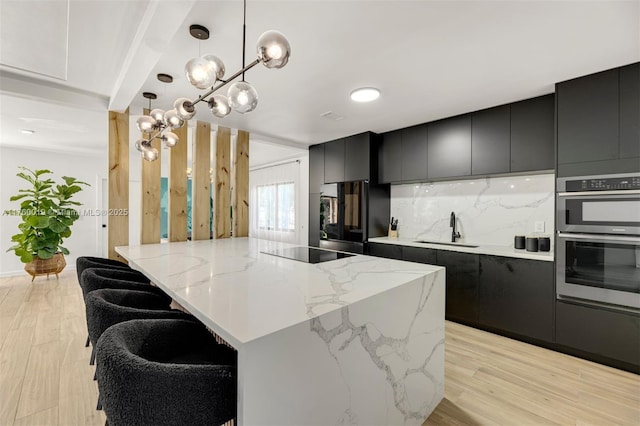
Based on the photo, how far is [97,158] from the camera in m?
6.28

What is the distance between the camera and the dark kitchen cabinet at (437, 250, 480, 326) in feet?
9.94

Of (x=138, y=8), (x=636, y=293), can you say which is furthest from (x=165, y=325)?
(x=636, y=293)

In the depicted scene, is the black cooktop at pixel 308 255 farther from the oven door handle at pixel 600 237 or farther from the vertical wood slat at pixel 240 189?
the oven door handle at pixel 600 237

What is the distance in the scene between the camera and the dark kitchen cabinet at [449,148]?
10.7 ft

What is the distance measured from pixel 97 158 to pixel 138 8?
19.4 ft

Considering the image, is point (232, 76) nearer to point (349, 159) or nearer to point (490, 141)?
point (490, 141)

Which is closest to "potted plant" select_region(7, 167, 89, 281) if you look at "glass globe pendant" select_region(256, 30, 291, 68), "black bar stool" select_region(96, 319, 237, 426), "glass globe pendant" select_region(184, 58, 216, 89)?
"glass globe pendant" select_region(184, 58, 216, 89)

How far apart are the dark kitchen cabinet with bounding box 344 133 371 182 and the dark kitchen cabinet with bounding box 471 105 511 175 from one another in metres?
1.33

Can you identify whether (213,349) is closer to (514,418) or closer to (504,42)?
(514,418)

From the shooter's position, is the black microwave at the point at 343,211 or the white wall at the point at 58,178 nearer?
the black microwave at the point at 343,211

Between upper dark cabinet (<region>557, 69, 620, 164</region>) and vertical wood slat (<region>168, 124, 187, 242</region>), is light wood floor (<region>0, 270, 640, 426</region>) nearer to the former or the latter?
vertical wood slat (<region>168, 124, 187, 242</region>)

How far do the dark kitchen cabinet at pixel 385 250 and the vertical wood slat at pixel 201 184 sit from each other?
212cm

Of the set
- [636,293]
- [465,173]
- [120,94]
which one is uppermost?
[120,94]

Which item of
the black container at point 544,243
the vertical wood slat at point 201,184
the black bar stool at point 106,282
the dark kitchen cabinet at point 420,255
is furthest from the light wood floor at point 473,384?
the vertical wood slat at point 201,184
